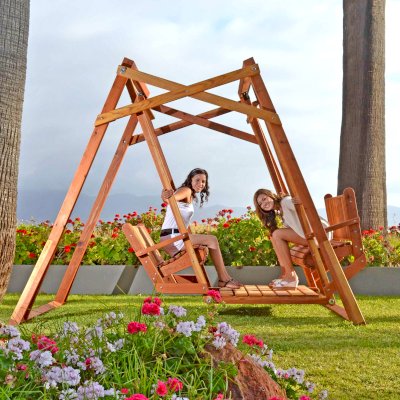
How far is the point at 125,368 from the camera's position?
2.46 m

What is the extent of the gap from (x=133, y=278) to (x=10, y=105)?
104 inches

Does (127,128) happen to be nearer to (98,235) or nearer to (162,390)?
(98,235)

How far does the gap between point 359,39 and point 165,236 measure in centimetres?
593

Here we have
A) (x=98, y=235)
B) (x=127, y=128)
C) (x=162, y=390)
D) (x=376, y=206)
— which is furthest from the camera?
(x=376, y=206)

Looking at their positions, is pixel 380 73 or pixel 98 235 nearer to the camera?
pixel 98 235

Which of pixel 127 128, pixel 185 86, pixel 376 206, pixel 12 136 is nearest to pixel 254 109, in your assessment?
pixel 185 86

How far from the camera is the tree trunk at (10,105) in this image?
689 cm

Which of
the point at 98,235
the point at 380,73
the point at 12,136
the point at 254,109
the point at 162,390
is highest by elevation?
the point at 380,73

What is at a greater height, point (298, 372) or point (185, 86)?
point (185, 86)

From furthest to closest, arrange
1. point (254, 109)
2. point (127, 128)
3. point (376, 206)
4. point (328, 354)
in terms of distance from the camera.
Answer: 1. point (376, 206)
2. point (127, 128)
3. point (254, 109)
4. point (328, 354)

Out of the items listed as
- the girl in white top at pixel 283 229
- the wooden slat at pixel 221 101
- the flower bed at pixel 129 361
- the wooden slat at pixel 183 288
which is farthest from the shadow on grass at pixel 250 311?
the flower bed at pixel 129 361

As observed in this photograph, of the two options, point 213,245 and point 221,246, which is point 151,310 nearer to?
point 213,245

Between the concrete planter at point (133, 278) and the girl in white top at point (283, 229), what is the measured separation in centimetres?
159

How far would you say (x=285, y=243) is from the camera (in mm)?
6398
